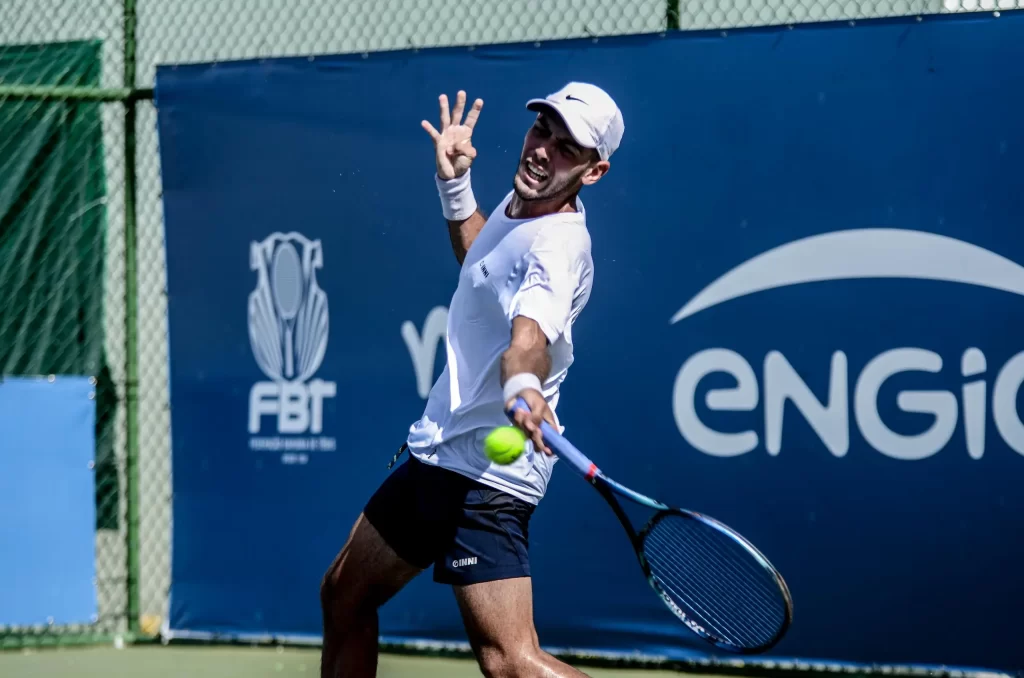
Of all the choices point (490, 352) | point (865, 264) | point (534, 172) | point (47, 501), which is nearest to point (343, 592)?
point (490, 352)

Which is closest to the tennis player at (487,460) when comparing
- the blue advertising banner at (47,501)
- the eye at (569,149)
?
the eye at (569,149)

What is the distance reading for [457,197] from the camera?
3572 millimetres

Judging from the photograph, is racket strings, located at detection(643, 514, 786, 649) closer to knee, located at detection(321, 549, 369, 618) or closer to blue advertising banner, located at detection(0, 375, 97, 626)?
knee, located at detection(321, 549, 369, 618)

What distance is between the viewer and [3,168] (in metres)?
5.29

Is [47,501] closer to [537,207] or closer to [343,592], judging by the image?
[343,592]

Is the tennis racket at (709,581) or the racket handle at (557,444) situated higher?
the racket handle at (557,444)

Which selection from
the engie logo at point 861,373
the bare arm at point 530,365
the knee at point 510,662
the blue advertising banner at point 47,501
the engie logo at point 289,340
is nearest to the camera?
the bare arm at point 530,365

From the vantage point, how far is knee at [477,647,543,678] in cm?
298

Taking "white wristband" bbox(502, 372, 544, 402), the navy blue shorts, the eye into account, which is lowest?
the navy blue shorts

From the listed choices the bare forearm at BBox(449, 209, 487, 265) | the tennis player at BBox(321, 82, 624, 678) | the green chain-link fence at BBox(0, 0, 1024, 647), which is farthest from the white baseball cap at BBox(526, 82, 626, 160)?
the green chain-link fence at BBox(0, 0, 1024, 647)

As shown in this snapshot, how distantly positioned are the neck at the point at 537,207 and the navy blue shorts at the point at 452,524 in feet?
2.00

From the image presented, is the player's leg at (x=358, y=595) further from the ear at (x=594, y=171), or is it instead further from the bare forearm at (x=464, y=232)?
the ear at (x=594, y=171)

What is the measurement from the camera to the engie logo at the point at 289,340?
5070mm

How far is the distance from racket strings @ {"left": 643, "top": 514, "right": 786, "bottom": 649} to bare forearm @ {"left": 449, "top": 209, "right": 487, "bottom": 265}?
94 cm
